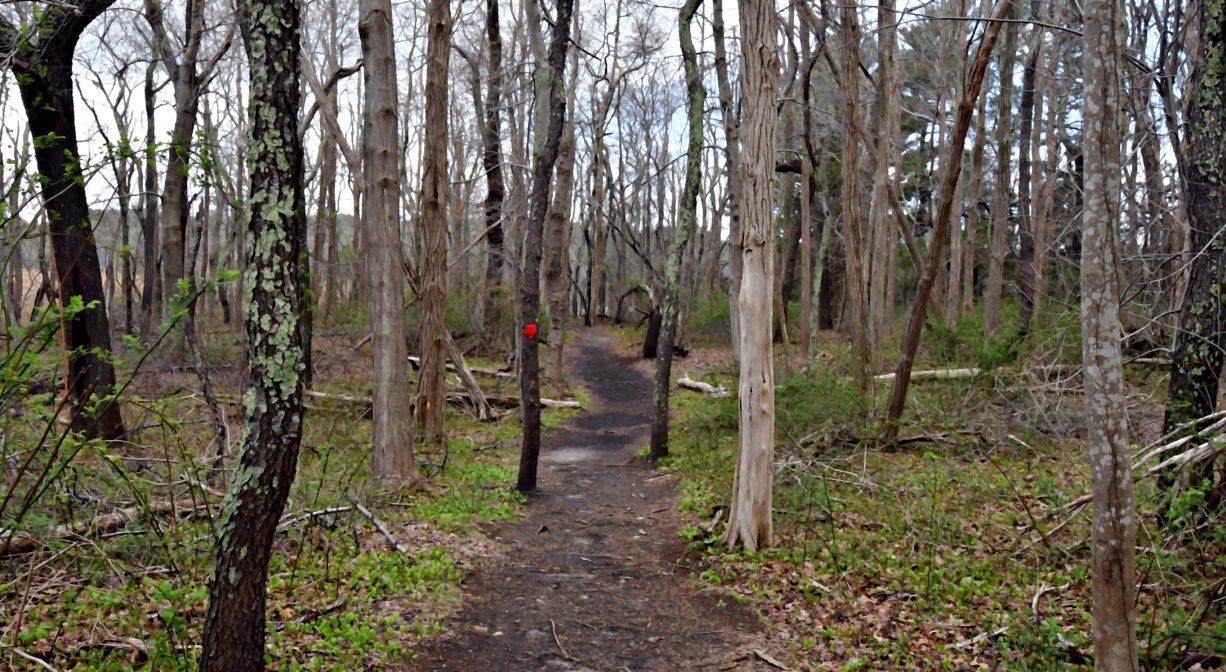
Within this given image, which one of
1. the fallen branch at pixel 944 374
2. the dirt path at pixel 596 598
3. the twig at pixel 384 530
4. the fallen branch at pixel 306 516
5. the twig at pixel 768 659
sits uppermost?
the fallen branch at pixel 944 374

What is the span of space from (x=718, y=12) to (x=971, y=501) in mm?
8694

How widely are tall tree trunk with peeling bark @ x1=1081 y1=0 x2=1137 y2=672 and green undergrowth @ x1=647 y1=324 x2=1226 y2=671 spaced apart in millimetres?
467

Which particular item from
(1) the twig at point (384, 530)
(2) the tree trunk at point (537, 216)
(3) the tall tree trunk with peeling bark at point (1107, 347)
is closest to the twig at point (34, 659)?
(1) the twig at point (384, 530)

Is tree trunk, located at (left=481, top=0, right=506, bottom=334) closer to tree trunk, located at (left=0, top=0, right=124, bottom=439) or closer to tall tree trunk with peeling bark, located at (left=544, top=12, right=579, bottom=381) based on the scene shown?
tall tree trunk with peeling bark, located at (left=544, top=12, right=579, bottom=381)

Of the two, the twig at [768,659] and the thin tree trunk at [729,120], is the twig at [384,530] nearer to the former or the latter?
the twig at [768,659]

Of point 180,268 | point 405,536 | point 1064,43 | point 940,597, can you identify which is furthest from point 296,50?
point 1064,43

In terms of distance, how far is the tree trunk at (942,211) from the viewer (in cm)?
706

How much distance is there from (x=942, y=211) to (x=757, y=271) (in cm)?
295

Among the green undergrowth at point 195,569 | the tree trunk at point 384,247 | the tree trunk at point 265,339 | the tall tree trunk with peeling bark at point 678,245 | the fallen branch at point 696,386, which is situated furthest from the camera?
the fallen branch at point 696,386

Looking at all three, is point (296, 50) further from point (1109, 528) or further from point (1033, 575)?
point (1033, 575)

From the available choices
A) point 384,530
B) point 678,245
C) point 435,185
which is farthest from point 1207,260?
point 435,185

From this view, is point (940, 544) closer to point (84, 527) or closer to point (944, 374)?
point (944, 374)

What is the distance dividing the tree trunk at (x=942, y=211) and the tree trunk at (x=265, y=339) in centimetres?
615

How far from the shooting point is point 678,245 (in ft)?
37.4
